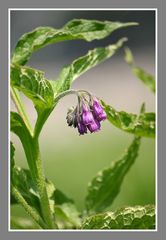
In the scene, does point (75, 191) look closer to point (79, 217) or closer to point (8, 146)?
point (79, 217)

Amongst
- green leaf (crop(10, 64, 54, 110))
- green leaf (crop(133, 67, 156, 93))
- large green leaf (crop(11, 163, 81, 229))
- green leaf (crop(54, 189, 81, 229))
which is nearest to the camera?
green leaf (crop(10, 64, 54, 110))

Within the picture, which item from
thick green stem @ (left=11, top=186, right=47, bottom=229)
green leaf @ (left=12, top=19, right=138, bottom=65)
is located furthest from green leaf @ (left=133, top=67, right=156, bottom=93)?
thick green stem @ (left=11, top=186, right=47, bottom=229)

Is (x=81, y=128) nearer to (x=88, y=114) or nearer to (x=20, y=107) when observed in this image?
Answer: (x=88, y=114)

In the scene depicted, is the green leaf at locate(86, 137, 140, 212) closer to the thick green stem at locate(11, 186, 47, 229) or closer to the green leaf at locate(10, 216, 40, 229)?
the green leaf at locate(10, 216, 40, 229)

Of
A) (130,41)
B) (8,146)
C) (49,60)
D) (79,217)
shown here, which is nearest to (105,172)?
(79,217)

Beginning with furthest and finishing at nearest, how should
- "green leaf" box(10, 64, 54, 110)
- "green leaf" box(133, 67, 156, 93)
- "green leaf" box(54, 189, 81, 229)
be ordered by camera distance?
"green leaf" box(133, 67, 156, 93) < "green leaf" box(54, 189, 81, 229) < "green leaf" box(10, 64, 54, 110)

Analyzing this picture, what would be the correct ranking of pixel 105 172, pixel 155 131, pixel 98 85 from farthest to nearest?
pixel 98 85 → pixel 105 172 → pixel 155 131

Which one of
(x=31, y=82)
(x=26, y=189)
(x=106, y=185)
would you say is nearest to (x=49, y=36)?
(x=31, y=82)

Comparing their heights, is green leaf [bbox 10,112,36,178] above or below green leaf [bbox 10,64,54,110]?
below
